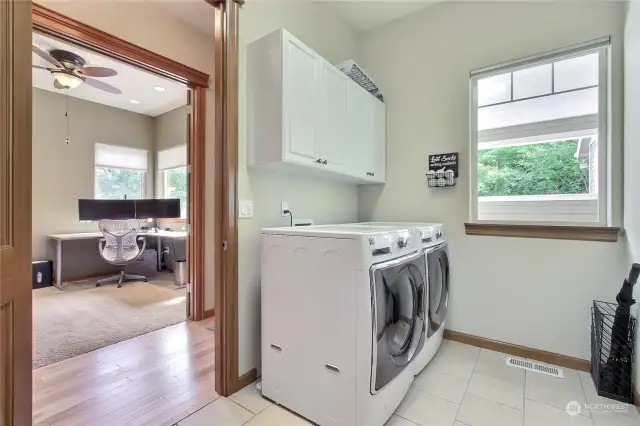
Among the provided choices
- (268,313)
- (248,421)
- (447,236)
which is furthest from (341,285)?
(447,236)

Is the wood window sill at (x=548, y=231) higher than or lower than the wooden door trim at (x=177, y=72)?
lower

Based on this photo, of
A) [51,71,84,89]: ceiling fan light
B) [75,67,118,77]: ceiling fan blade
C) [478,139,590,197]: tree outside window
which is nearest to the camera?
[478,139,590,197]: tree outside window

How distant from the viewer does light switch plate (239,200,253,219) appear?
6.02ft

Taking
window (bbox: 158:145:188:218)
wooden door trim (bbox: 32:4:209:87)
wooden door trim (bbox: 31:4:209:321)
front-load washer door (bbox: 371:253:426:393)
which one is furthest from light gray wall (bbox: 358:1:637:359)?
window (bbox: 158:145:188:218)

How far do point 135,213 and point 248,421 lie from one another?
4778mm

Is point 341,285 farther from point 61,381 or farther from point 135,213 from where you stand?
point 135,213

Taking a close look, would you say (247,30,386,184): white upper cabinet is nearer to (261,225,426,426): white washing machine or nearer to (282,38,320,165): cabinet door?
(282,38,320,165): cabinet door

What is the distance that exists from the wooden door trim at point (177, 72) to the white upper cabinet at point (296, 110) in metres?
1.32

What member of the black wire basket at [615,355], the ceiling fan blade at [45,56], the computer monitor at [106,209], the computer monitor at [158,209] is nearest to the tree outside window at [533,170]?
the black wire basket at [615,355]

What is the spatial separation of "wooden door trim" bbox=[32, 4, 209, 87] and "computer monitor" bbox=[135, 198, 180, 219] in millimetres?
2833

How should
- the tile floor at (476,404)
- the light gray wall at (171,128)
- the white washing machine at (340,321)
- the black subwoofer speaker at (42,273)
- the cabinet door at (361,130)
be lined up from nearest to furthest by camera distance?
the white washing machine at (340,321) < the tile floor at (476,404) < the cabinet door at (361,130) < the black subwoofer speaker at (42,273) < the light gray wall at (171,128)

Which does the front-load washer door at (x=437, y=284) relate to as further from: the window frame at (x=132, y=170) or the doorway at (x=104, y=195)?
the window frame at (x=132, y=170)

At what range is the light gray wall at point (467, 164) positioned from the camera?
2.02 m

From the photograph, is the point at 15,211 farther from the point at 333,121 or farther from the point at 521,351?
the point at 521,351
